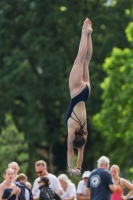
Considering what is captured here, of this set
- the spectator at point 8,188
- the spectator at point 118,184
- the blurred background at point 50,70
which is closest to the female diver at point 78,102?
the spectator at point 8,188

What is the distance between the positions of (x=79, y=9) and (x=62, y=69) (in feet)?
11.8

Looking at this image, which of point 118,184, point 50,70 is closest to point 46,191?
point 118,184

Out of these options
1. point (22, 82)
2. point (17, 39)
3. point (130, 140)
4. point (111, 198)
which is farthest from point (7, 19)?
point (111, 198)

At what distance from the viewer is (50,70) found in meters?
39.3

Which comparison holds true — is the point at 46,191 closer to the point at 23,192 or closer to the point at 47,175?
the point at 23,192

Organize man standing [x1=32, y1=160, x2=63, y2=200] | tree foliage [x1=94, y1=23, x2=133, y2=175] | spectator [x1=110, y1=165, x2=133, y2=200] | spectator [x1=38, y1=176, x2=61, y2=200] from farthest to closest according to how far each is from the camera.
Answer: tree foliage [x1=94, y1=23, x2=133, y2=175], spectator [x1=110, y1=165, x2=133, y2=200], man standing [x1=32, y1=160, x2=63, y2=200], spectator [x1=38, y1=176, x2=61, y2=200]

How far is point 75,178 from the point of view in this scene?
4100 cm

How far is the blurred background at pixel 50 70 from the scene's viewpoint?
37875 mm

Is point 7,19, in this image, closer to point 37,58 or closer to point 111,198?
point 37,58

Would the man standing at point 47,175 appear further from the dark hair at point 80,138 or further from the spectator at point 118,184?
the dark hair at point 80,138

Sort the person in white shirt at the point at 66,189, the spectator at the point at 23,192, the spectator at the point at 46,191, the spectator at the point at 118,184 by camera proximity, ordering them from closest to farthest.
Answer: the spectator at the point at 46,191, the spectator at the point at 23,192, the spectator at the point at 118,184, the person in white shirt at the point at 66,189

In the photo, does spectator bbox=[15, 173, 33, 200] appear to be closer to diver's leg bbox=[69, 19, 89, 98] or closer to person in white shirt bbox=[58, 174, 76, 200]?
person in white shirt bbox=[58, 174, 76, 200]

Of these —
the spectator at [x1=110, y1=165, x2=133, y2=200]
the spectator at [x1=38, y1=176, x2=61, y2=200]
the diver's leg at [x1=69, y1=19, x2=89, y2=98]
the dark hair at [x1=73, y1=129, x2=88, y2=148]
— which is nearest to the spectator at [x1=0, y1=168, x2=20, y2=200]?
the spectator at [x1=38, y1=176, x2=61, y2=200]

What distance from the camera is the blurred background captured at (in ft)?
124
